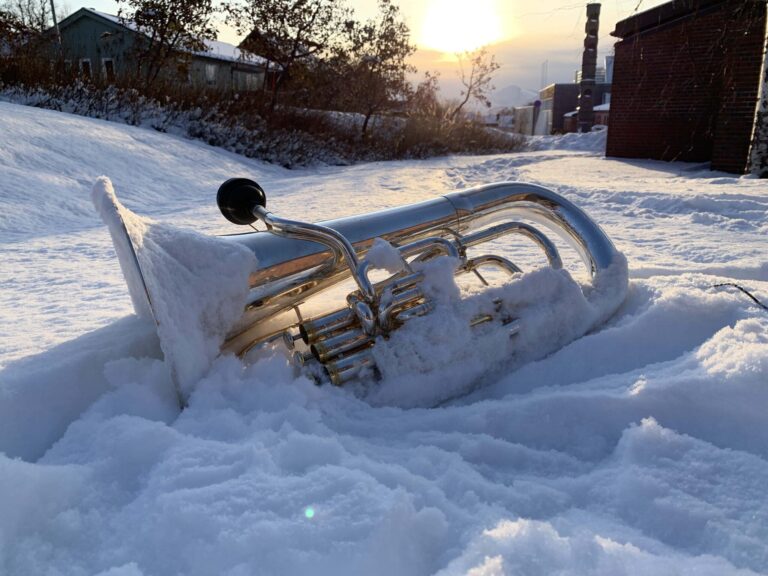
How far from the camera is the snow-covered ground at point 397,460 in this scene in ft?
2.95

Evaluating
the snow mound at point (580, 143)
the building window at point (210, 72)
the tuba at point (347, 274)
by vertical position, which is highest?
the building window at point (210, 72)

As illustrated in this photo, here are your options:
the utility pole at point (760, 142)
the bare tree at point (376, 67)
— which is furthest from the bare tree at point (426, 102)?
the utility pole at point (760, 142)

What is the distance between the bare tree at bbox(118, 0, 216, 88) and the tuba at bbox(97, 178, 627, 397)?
14.4 metres

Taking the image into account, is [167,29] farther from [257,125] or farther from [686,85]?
[686,85]

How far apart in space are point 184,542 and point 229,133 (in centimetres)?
1303

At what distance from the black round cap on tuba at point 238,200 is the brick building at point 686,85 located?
1033 cm

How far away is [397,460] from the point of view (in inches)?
47.0

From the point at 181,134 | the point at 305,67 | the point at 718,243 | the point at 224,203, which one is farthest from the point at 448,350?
the point at 305,67

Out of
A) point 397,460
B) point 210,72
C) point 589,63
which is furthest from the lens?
point 210,72

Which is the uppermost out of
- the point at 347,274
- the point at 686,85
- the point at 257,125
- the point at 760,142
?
the point at 686,85

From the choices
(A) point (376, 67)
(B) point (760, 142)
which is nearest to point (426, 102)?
(A) point (376, 67)

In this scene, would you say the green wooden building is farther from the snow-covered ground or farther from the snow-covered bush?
the snow-covered ground

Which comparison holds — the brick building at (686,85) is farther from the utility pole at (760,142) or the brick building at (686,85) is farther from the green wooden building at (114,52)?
the green wooden building at (114,52)

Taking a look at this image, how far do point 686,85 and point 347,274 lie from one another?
1244cm
